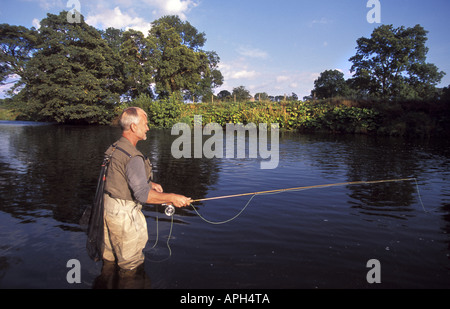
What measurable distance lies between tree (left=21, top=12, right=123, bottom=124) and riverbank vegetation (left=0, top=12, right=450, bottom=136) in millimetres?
122

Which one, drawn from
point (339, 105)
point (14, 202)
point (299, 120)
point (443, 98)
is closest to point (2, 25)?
point (299, 120)

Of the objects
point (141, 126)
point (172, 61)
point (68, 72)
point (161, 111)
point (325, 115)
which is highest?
point (172, 61)

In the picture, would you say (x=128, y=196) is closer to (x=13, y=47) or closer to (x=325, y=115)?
(x=325, y=115)

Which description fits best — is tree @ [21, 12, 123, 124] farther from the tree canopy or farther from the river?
the river

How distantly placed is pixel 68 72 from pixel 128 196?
39.5 m

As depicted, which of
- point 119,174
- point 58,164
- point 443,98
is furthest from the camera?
point 443,98

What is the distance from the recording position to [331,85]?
79.8 metres

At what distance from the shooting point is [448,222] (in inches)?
233

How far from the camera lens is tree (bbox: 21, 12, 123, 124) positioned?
37.1 m

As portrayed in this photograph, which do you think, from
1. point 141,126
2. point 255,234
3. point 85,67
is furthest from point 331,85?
point 141,126

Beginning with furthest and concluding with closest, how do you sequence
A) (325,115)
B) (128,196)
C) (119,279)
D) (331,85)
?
1. (331,85)
2. (325,115)
3. (119,279)
4. (128,196)
